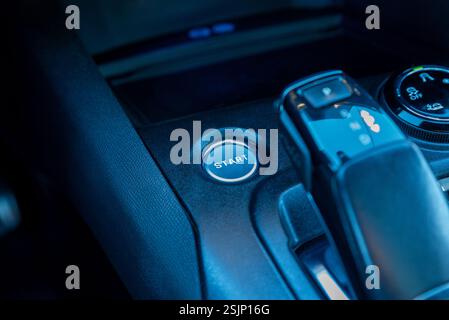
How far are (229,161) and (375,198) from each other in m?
0.22

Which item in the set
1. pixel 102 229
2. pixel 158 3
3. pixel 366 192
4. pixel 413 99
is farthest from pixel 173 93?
pixel 366 192

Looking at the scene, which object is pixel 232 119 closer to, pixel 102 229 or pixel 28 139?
pixel 102 229

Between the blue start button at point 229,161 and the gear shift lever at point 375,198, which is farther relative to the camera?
the blue start button at point 229,161

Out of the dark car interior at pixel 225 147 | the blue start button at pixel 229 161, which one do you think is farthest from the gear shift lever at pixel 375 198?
the blue start button at pixel 229 161

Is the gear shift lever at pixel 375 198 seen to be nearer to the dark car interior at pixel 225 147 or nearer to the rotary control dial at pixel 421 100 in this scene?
the dark car interior at pixel 225 147

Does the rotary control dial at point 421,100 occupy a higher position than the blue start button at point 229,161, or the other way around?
the rotary control dial at point 421,100

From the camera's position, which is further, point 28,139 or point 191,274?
point 28,139

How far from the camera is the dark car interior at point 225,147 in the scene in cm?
49

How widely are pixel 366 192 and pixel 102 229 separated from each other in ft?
1.29

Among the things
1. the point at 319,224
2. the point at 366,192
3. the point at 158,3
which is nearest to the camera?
the point at 366,192

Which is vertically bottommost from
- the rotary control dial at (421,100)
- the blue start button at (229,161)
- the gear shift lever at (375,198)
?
the gear shift lever at (375,198)

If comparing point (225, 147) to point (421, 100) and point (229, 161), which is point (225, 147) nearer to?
point (229, 161)

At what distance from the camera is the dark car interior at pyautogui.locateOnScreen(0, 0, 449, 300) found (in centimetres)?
49
